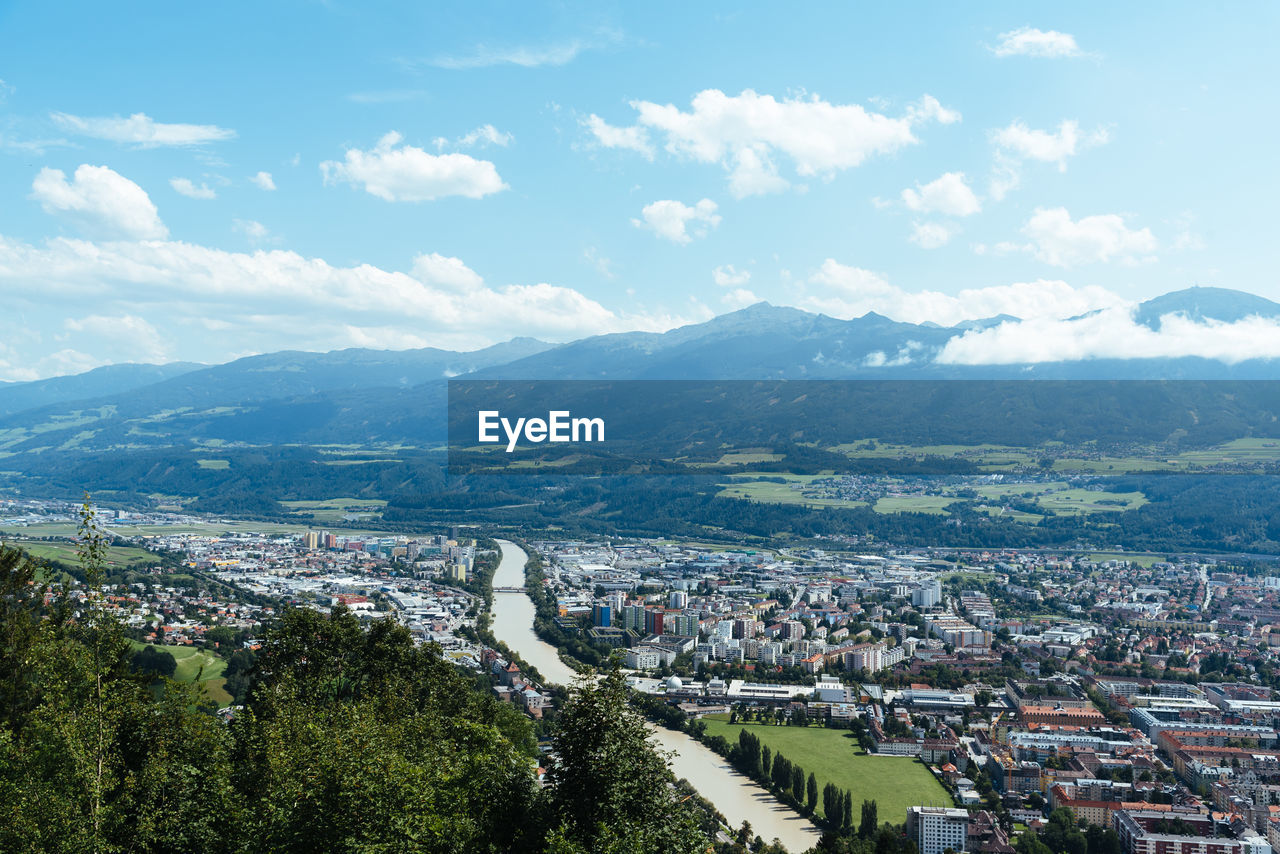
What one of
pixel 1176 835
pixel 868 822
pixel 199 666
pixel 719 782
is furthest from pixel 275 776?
pixel 1176 835

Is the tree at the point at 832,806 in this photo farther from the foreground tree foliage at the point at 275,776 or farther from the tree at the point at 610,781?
the tree at the point at 610,781

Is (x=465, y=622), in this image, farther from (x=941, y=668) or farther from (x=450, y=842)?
(x=450, y=842)

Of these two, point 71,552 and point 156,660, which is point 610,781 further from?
point 71,552

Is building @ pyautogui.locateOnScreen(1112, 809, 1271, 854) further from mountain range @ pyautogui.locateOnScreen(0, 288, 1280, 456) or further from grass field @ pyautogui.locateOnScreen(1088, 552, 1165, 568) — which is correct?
mountain range @ pyautogui.locateOnScreen(0, 288, 1280, 456)

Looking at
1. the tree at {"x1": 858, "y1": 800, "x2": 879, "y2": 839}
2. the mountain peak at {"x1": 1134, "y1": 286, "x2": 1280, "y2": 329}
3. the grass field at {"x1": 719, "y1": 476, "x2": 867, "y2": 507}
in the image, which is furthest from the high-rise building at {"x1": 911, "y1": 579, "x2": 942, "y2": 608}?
the mountain peak at {"x1": 1134, "y1": 286, "x2": 1280, "y2": 329}

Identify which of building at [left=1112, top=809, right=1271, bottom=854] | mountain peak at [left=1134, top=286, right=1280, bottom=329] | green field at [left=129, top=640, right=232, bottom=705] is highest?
mountain peak at [left=1134, top=286, right=1280, bottom=329]

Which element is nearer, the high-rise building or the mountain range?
the high-rise building

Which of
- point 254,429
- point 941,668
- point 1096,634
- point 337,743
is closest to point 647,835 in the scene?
point 337,743
